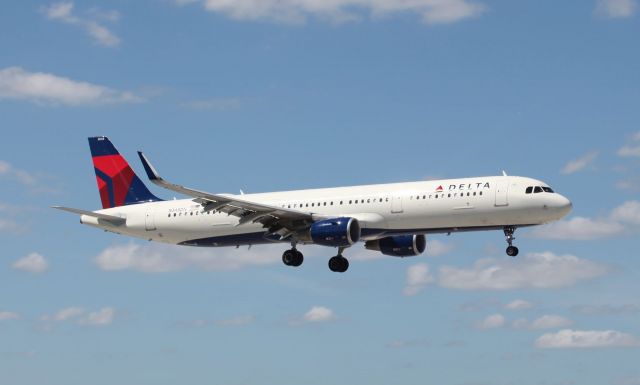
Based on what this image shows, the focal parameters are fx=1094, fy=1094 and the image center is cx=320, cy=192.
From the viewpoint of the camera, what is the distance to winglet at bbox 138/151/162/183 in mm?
55697

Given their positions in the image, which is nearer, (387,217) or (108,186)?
(387,217)

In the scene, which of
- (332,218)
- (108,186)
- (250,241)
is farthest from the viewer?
(108,186)

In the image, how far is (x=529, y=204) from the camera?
191 feet

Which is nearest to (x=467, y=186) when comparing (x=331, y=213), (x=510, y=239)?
(x=510, y=239)

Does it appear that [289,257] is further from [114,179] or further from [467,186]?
[114,179]

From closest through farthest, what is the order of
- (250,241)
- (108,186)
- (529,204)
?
(529,204), (250,241), (108,186)

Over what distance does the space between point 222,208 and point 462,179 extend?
13821 millimetres

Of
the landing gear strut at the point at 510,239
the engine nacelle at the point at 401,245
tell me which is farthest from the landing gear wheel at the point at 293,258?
the landing gear strut at the point at 510,239

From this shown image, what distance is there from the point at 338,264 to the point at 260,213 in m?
7.76

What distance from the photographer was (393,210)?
60938 millimetres

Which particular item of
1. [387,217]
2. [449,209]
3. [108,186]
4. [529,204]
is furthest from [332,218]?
[108,186]

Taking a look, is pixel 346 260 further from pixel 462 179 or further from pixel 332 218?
pixel 462 179

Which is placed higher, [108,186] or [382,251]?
[108,186]

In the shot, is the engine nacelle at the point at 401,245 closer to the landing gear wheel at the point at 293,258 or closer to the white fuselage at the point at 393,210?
the landing gear wheel at the point at 293,258
